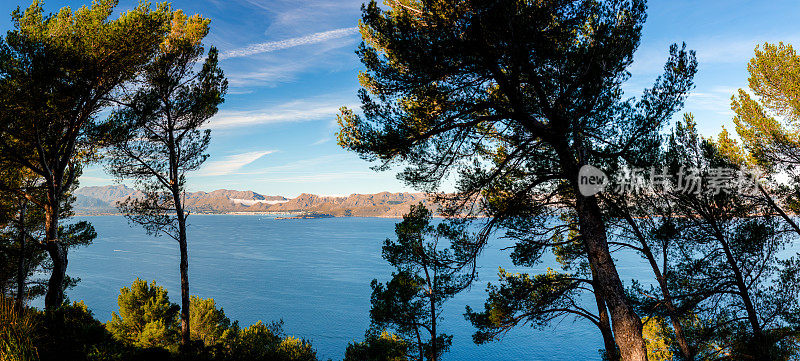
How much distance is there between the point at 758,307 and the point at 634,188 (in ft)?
18.5

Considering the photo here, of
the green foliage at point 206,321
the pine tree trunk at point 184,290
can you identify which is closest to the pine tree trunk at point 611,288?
the pine tree trunk at point 184,290

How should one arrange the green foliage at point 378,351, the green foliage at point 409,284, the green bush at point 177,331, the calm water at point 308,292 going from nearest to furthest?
the green bush at point 177,331
the green foliage at point 409,284
the green foliage at point 378,351
the calm water at point 308,292

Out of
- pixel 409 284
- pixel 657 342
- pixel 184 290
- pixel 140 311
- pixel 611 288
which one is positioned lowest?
pixel 140 311

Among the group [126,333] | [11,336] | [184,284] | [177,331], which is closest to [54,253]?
[184,284]

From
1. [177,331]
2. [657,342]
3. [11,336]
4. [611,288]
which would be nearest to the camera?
[11,336]

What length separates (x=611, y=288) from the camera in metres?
4.87

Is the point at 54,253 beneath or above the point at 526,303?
above

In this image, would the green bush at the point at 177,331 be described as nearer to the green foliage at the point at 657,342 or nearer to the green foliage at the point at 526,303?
the green foliage at the point at 526,303

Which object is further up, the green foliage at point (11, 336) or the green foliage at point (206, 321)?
the green foliage at point (11, 336)

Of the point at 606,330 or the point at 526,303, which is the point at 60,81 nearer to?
the point at 526,303

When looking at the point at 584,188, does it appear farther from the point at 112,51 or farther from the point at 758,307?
the point at 112,51

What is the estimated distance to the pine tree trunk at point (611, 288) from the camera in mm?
4754

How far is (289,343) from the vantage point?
72.6 ft

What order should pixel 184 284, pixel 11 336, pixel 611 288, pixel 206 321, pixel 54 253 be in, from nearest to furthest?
pixel 11 336 → pixel 611 288 → pixel 54 253 → pixel 184 284 → pixel 206 321
